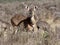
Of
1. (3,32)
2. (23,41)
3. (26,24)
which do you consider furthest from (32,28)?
(23,41)

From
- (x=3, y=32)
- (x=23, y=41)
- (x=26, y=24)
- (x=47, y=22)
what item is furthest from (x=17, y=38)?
(x=26, y=24)

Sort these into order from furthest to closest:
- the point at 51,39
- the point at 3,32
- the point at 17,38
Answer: the point at 3,32
the point at 17,38
the point at 51,39

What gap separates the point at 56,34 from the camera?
20.0 feet

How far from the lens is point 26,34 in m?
6.39

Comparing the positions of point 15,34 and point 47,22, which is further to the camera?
point 47,22

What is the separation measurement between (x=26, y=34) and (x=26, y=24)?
5.76ft

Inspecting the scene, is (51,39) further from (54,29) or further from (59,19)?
(59,19)

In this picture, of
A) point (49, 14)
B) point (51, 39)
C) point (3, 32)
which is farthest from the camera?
point (49, 14)

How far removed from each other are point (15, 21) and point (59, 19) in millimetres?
1407

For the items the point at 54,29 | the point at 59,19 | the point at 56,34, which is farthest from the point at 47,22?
the point at 56,34

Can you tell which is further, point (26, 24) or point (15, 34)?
point (26, 24)

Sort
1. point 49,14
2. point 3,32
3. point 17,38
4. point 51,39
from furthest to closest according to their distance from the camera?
point 49,14 → point 3,32 → point 17,38 → point 51,39

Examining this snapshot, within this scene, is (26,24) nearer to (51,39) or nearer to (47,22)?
(47,22)

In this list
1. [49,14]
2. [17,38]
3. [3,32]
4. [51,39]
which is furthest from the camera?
[49,14]
